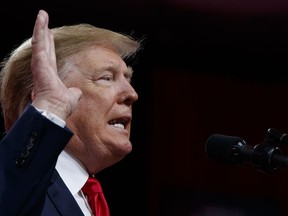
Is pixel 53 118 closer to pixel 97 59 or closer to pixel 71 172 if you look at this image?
pixel 71 172

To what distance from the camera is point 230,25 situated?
3.04m

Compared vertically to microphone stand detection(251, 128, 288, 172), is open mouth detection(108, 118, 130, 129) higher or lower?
lower

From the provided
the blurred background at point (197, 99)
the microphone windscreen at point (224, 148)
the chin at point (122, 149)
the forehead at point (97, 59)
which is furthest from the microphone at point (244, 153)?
the blurred background at point (197, 99)

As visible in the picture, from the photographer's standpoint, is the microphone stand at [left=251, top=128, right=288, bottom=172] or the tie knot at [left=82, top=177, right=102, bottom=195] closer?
the microphone stand at [left=251, top=128, right=288, bottom=172]

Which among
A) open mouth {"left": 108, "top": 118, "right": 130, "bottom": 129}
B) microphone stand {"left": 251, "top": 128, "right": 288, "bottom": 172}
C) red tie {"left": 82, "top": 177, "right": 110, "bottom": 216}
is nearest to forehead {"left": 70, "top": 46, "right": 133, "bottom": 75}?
open mouth {"left": 108, "top": 118, "right": 130, "bottom": 129}

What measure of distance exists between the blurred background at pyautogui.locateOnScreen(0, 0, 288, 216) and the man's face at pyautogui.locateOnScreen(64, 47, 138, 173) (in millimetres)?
1387

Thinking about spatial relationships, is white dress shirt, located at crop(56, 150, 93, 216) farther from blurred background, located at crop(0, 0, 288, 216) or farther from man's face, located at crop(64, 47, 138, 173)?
blurred background, located at crop(0, 0, 288, 216)

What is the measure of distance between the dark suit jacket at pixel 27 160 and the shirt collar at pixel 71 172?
26 centimetres

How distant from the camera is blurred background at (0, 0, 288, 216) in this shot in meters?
2.88

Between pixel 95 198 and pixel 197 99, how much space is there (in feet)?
6.97

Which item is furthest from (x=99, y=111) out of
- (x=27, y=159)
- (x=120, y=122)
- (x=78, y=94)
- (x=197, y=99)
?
(x=197, y=99)

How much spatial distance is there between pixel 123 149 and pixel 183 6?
5.72 ft

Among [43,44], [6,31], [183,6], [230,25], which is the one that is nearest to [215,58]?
[230,25]

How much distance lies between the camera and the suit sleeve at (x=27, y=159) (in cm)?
89
